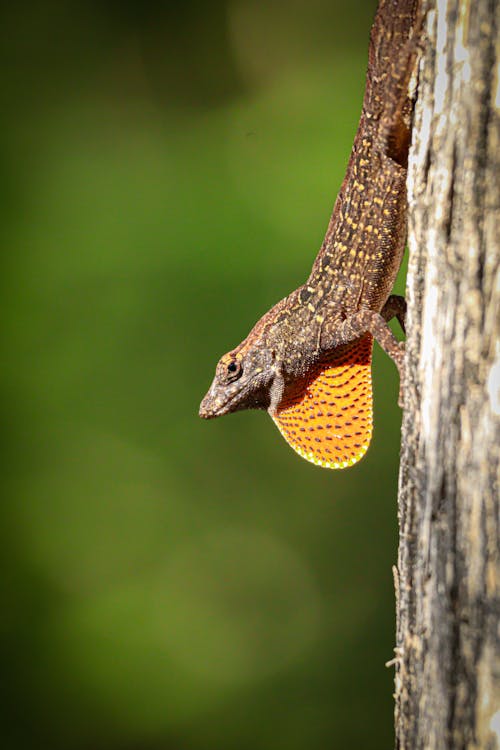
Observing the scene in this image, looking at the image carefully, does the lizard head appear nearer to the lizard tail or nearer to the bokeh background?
the lizard tail

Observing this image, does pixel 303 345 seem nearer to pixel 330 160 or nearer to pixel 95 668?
pixel 330 160

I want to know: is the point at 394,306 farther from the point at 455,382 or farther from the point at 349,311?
the point at 455,382

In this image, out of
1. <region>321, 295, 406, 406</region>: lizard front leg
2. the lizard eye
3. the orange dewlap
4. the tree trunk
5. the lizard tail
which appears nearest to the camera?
the tree trunk

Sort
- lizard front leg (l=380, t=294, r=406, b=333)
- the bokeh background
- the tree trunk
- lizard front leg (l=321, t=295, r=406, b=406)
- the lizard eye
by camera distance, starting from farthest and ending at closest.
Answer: the bokeh background < the lizard eye < lizard front leg (l=380, t=294, r=406, b=333) < lizard front leg (l=321, t=295, r=406, b=406) < the tree trunk

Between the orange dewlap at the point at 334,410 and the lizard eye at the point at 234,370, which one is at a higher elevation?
the lizard eye at the point at 234,370

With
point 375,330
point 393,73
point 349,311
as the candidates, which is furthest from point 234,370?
point 393,73

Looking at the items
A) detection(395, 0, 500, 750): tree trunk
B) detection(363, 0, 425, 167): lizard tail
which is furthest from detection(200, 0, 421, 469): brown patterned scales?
detection(395, 0, 500, 750): tree trunk

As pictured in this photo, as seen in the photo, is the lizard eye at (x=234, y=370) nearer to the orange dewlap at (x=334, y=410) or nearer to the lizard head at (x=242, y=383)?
the lizard head at (x=242, y=383)

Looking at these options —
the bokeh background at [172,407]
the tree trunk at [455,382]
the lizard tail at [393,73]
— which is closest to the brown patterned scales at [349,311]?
the lizard tail at [393,73]
